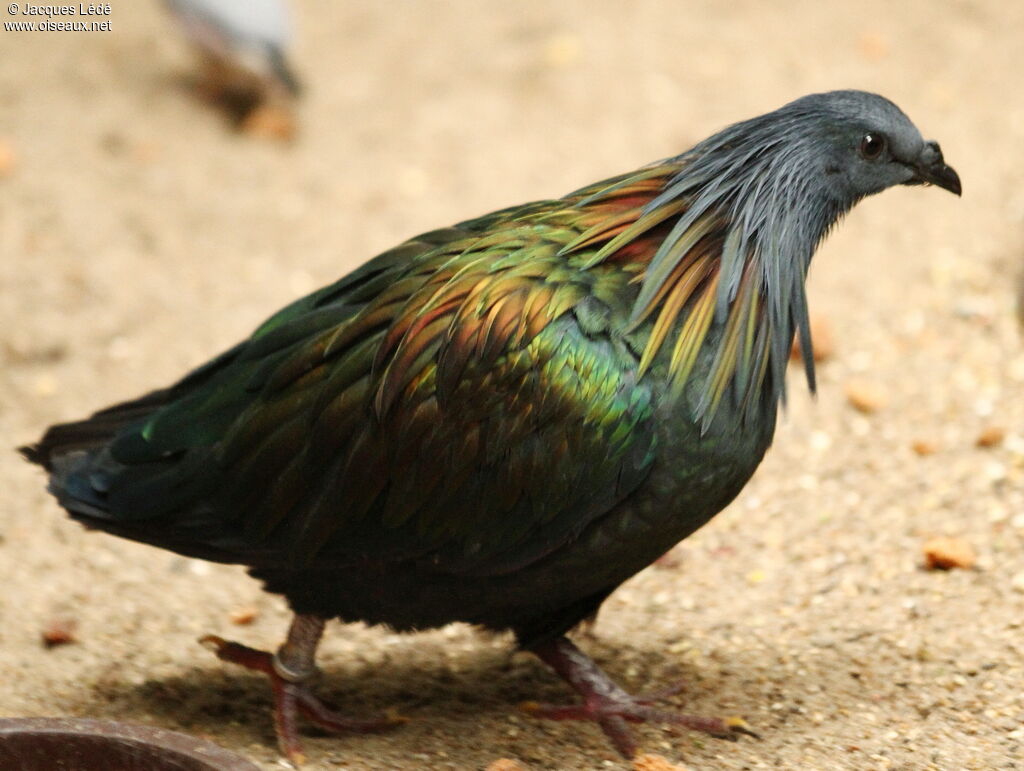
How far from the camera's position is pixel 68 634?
4.02m

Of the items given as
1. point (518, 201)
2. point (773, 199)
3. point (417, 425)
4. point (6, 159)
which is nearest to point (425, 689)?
point (417, 425)

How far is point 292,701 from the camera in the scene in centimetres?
354

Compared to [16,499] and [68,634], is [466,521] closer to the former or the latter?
[68,634]

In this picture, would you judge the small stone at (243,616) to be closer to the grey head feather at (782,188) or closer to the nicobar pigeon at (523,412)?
the nicobar pigeon at (523,412)

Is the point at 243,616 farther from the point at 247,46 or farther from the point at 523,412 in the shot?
the point at 247,46

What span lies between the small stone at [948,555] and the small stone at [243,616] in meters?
2.25

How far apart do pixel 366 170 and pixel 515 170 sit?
2.72 ft

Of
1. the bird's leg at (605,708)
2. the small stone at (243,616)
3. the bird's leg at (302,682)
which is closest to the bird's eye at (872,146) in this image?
the bird's leg at (605,708)

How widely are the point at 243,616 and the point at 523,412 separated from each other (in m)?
1.73

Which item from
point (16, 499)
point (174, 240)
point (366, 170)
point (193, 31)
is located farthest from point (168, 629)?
point (193, 31)

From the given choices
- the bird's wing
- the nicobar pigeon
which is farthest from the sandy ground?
the bird's wing

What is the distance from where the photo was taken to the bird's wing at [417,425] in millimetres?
2982

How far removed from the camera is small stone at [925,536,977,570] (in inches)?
160

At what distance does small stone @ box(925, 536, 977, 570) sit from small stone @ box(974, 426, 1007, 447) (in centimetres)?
70
